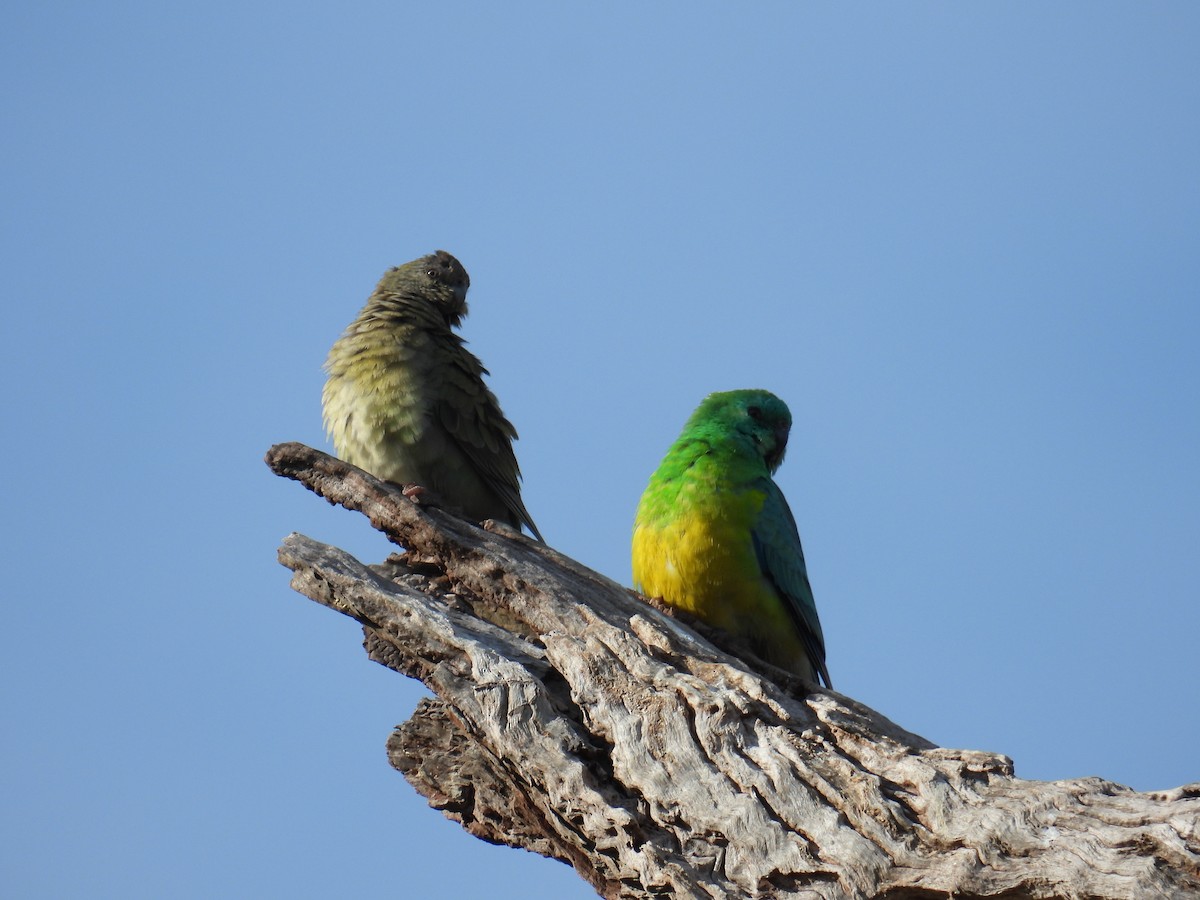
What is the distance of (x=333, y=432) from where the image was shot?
8.35m

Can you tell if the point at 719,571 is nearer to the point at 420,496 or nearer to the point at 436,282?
the point at 420,496

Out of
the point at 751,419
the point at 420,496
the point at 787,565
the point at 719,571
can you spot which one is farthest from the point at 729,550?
the point at 420,496

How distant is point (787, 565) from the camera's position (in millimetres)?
7461

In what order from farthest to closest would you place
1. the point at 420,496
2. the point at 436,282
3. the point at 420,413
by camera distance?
the point at 436,282 < the point at 420,413 < the point at 420,496

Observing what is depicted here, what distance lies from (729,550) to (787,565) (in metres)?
0.47

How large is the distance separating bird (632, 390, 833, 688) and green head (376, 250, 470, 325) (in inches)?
97.2

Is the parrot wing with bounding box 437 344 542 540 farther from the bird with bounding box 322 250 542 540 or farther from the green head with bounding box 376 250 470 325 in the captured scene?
the green head with bounding box 376 250 470 325

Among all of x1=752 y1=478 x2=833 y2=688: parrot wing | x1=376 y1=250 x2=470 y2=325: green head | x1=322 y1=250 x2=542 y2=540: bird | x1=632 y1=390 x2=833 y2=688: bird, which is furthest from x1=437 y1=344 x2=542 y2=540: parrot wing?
x1=752 y1=478 x2=833 y2=688: parrot wing

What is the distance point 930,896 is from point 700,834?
95 cm

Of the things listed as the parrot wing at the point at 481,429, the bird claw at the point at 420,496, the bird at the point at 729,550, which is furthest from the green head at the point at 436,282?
the bird at the point at 729,550

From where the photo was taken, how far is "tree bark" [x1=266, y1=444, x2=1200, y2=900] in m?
4.36

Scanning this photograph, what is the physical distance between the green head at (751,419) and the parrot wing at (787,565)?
36 centimetres

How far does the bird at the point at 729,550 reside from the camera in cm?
723

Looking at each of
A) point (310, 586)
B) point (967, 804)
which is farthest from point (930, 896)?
point (310, 586)
